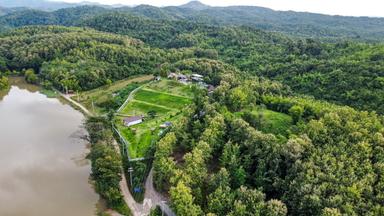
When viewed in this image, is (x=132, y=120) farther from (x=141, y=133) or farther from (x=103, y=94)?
(x=103, y=94)

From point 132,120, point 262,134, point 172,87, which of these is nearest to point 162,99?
point 172,87

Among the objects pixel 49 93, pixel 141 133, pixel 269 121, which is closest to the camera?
pixel 269 121

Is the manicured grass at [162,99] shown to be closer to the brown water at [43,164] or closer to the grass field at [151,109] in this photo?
the grass field at [151,109]

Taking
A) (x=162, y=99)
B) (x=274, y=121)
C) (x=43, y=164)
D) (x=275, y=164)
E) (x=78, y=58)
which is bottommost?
(x=43, y=164)

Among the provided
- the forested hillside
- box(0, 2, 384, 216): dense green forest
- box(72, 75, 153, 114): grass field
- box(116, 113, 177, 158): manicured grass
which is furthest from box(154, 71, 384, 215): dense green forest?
the forested hillside

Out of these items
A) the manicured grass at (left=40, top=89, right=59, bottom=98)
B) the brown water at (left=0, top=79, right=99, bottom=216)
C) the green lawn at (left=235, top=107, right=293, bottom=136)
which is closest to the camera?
the brown water at (left=0, top=79, right=99, bottom=216)

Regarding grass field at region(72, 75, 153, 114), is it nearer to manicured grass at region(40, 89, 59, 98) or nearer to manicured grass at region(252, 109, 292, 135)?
manicured grass at region(40, 89, 59, 98)
